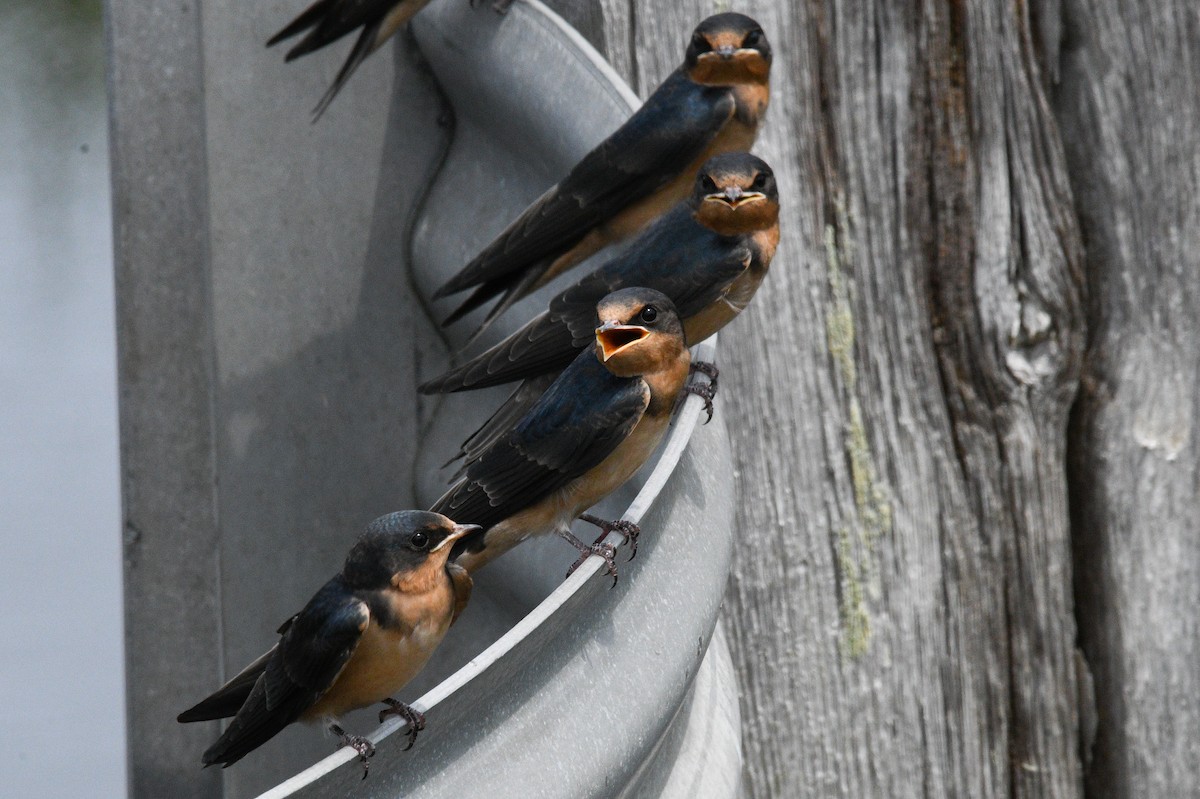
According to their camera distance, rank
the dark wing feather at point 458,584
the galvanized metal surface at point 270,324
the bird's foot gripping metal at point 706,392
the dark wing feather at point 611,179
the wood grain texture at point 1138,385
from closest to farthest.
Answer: the bird's foot gripping metal at point 706,392 → the dark wing feather at point 458,584 → the wood grain texture at point 1138,385 → the dark wing feather at point 611,179 → the galvanized metal surface at point 270,324

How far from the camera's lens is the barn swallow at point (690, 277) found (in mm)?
2219

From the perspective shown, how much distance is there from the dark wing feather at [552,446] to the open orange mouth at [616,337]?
0.06 meters

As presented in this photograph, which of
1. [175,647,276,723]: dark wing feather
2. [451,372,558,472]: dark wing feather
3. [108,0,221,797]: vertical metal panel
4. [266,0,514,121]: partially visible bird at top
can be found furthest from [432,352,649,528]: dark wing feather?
[266,0,514,121]: partially visible bird at top

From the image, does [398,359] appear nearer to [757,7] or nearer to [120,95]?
[120,95]

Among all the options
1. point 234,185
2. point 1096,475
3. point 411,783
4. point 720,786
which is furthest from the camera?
point 234,185

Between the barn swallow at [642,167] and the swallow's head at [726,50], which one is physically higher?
the swallow's head at [726,50]

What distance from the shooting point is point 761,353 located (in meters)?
2.22

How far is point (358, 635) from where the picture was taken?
6.02ft

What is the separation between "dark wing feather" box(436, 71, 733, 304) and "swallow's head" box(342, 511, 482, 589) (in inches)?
23.6

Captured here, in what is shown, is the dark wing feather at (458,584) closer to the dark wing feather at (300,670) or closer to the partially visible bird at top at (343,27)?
the dark wing feather at (300,670)

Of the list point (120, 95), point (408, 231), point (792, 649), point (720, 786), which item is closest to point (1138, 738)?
point (792, 649)

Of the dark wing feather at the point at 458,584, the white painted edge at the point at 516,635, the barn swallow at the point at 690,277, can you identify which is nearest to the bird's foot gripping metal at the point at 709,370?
the barn swallow at the point at 690,277

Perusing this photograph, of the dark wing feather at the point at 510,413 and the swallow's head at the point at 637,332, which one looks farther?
the dark wing feather at the point at 510,413

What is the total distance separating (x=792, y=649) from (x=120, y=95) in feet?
4.92
